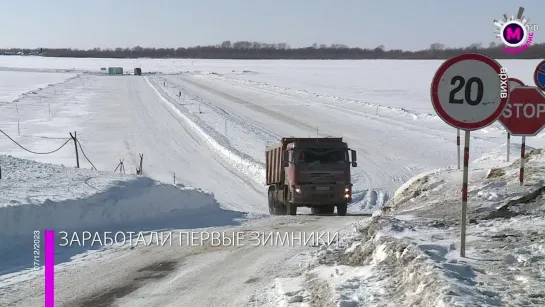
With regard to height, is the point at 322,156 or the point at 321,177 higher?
the point at 322,156

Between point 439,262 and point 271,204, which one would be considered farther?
point 271,204

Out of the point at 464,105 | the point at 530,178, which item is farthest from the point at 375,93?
the point at 464,105

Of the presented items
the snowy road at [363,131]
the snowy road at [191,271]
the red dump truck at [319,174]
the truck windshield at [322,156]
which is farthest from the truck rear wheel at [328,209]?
the snowy road at [363,131]

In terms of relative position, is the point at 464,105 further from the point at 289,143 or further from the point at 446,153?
the point at 446,153

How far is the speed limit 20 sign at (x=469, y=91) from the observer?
6.39 meters

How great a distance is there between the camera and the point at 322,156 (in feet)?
60.4

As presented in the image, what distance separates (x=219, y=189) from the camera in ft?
79.7

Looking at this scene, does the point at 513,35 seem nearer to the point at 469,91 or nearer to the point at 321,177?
the point at 469,91

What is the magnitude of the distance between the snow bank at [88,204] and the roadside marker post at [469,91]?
22.1 ft

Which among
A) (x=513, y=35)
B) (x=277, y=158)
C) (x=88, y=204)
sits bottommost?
(x=277, y=158)

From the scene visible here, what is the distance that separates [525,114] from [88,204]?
830 centimetres

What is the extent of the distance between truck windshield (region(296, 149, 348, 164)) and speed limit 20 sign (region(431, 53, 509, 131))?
11809 millimetres

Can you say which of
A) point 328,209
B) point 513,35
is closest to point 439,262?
point 513,35

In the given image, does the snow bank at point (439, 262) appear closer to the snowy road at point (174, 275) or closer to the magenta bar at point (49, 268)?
the snowy road at point (174, 275)
